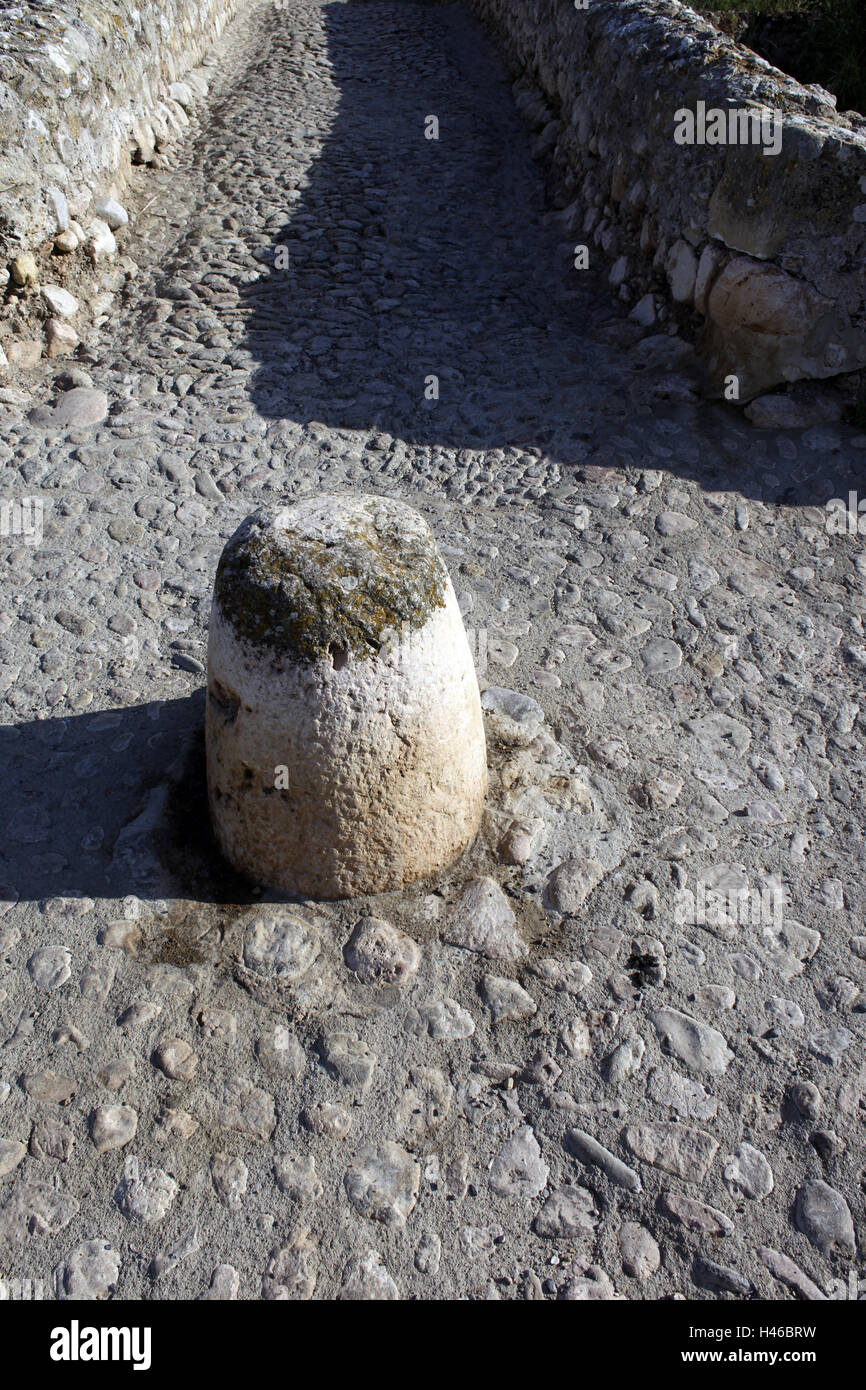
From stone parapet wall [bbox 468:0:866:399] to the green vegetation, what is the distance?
2.55 meters

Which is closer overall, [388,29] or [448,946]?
[448,946]

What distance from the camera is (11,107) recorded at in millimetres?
5656

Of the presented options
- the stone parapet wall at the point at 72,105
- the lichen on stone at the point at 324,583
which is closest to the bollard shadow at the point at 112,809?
the lichen on stone at the point at 324,583

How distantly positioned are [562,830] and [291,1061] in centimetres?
123

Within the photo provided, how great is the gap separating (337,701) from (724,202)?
13.9 ft

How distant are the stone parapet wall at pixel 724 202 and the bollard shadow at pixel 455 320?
1.05ft

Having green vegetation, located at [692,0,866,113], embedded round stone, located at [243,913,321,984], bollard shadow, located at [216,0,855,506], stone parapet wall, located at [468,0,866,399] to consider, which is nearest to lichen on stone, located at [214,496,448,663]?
embedded round stone, located at [243,913,321,984]

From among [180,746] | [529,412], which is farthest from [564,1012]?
[529,412]

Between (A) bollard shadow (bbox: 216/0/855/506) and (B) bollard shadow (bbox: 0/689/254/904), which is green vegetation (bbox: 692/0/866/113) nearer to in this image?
(A) bollard shadow (bbox: 216/0/855/506)

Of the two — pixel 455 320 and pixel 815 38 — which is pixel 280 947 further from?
pixel 815 38

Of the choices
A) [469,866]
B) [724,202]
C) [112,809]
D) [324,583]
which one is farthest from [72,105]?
[469,866]

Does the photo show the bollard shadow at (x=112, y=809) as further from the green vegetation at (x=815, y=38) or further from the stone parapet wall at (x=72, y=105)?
the green vegetation at (x=815, y=38)

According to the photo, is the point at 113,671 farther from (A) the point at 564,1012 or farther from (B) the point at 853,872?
(B) the point at 853,872

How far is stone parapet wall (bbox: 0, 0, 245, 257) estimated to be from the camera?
5.70 m
